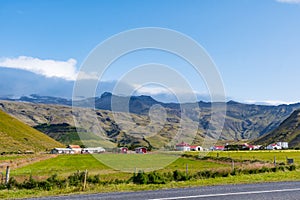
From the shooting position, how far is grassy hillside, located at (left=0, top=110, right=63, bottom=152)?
156125mm

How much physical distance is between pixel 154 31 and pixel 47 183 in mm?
11509

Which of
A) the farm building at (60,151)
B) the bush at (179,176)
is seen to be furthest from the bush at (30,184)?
the farm building at (60,151)

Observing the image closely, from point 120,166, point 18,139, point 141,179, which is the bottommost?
point 120,166

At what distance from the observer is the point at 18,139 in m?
172

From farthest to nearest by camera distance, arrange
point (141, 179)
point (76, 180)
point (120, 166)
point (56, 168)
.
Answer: point (56, 168) < point (120, 166) < point (76, 180) < point (141, 179)

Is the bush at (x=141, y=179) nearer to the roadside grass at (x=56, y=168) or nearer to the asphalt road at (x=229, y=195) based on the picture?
the asphalt road at (x=229, y=195)

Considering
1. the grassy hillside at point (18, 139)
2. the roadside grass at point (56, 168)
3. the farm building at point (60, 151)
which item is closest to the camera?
the roadside grass at point (56, 168)

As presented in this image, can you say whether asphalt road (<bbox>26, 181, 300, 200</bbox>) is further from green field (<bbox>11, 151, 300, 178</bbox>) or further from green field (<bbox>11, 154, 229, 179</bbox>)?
green field (<bbox>11, 154, 229, 179</bbox>)

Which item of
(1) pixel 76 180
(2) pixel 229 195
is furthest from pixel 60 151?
(2) pixel 229 195

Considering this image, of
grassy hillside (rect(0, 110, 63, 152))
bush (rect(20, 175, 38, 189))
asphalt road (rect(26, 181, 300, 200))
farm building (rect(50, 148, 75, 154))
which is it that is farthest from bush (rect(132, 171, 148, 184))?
farm building (rect(50, 148, 75, 154))

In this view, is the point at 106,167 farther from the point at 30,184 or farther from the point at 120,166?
the point at 30,184

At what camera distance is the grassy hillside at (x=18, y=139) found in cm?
15612

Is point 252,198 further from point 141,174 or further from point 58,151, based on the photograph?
point 58,151

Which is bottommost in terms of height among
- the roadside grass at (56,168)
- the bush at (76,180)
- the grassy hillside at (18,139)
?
the roadside grass at (56,168)
